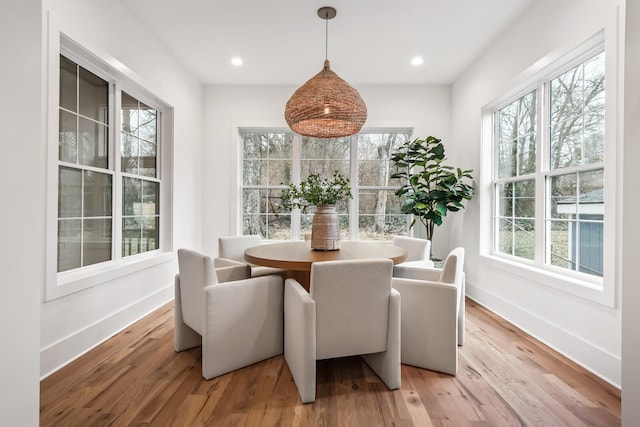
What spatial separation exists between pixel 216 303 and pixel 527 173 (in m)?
2.95

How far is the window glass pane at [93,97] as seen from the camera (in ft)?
7.98

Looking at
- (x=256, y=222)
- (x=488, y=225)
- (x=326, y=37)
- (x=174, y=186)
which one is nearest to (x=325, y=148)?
(x=256, y=222)

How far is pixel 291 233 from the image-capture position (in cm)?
452

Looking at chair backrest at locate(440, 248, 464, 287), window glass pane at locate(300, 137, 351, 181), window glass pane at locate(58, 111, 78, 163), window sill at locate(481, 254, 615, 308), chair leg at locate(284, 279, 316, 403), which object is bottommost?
chair leg at locate(284, 279, 316, 403)

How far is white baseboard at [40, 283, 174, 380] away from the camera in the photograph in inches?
77.9

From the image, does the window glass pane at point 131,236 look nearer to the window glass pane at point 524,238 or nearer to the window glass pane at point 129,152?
the window glass pane at point 129,152

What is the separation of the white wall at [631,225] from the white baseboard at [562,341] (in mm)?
1036

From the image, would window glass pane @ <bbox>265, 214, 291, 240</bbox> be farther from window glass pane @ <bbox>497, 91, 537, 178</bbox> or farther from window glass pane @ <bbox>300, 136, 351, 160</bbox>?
window glass pane @ <bbox>497, 91, 537, 178</bbox>

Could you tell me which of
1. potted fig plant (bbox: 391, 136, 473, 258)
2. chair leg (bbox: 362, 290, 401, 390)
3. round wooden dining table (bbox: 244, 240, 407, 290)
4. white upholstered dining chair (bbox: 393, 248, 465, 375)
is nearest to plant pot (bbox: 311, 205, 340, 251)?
round wooden dining table (bbox: 244, 240, 407, 290)

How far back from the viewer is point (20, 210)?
99 cm

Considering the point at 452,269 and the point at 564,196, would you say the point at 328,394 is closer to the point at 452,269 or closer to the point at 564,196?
the point at 452,269

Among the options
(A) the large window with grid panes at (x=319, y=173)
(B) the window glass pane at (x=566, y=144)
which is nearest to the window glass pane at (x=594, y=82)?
(B) the window glass pane at (x=566, y=144)

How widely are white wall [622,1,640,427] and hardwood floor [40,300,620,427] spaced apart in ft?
1.97

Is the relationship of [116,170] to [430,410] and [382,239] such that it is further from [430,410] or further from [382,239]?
[382,239]
